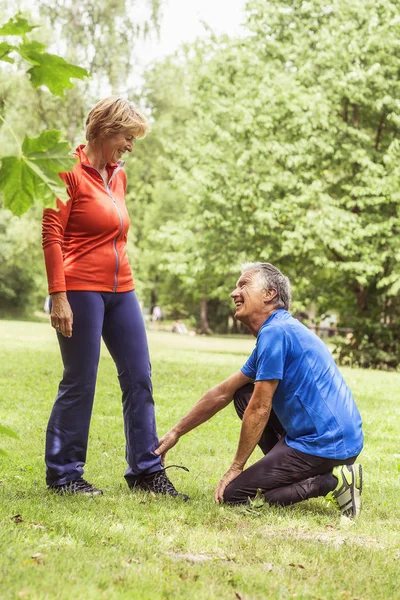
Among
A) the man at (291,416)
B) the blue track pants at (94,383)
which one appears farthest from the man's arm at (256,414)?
the blue track pants at (94,383)

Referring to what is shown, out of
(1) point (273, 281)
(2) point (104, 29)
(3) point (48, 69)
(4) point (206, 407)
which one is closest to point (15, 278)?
(2) point (104, 29)

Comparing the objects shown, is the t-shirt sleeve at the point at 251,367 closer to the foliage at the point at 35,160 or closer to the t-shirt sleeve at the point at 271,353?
the t-shirt sleeve at the point at 271,353

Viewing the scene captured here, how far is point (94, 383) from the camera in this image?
4820 millimetres

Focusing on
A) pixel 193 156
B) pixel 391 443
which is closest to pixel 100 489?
pixel 391 443

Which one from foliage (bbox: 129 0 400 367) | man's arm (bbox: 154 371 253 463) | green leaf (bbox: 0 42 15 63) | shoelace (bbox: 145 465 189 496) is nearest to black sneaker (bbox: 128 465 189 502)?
shoelace (bbox: 145 465 189 496)

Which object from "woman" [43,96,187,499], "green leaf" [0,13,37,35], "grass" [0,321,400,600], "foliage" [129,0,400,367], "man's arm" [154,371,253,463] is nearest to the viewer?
"green leaf" [0,13,37,35]

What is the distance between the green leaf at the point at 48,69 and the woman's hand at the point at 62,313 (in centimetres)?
231

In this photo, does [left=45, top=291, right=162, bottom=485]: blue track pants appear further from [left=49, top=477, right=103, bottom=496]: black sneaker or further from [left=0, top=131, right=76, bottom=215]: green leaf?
[left=0, top=131, right=76, bottom=215]: green leaf

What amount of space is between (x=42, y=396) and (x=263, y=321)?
18.3 feet

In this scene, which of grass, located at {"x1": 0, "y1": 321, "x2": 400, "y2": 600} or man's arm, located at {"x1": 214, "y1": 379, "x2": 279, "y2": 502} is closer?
grass, located at {"x1": 0, "y1": 321, "x2": 400, "y2": 600}

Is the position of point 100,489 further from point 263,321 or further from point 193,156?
point 193,156

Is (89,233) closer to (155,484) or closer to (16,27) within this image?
(155,484)

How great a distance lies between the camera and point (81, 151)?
468 cm

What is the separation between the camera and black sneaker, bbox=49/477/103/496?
466cm
